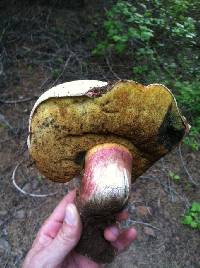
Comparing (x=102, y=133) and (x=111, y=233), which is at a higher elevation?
(x=102, y=133)

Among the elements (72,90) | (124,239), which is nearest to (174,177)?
(124,239)

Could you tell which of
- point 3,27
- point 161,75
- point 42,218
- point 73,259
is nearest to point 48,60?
point 3,27

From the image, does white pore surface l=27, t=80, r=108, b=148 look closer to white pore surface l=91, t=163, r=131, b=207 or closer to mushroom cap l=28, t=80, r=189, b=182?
mushroom cap l=28, t=80, r=189, b=182

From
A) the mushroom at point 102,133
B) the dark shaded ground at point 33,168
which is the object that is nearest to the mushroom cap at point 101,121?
the mushroom at point 102,133

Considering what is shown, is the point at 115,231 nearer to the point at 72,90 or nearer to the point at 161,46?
the point at 72,90

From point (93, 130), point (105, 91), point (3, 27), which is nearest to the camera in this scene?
point (105, 91)

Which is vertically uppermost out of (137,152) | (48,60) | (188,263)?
(137,152)

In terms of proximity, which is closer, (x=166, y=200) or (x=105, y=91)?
(x=105, y=91)

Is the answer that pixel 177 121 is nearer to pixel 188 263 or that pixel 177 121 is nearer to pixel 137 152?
pixel 137 152
